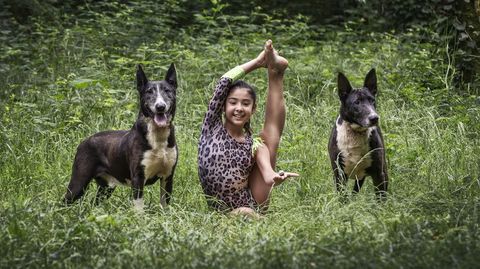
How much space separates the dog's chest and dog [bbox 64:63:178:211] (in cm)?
139

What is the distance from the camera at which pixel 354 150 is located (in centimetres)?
716

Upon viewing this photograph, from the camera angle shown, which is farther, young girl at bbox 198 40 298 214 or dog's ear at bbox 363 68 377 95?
dog's ear at bbox 363 68 377 95

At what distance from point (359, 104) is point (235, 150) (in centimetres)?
109

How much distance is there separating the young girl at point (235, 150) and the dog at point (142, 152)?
31cm

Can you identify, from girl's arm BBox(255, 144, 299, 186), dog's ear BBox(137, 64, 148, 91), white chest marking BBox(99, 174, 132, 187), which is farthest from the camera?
white chest marking BBox(99, 174, 132, 187)

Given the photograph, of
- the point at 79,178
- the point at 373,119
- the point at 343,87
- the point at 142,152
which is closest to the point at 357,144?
the point at 373,119

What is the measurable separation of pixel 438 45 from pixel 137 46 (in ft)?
15.5

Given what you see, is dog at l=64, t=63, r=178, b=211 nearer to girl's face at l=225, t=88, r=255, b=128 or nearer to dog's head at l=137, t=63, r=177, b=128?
dog's head at l=137, t=63, r=177, b=128

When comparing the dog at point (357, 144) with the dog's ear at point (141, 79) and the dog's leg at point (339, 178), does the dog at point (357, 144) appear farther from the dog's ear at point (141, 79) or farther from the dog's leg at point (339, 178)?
the dog's ear at point (141, 79)

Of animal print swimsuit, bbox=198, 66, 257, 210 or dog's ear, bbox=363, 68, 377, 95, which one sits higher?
dog's ear, bbox=363, 68, 377, 95

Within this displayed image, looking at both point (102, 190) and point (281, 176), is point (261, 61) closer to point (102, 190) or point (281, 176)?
point (281, 176)

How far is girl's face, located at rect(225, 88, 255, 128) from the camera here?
22.9 ft

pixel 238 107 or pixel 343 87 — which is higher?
pixel 343 87

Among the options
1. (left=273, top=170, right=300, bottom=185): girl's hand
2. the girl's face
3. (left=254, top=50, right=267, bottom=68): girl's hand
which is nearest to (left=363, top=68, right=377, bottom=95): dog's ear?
(left=254, top=50, right=267, bottom=68): girl's hand
